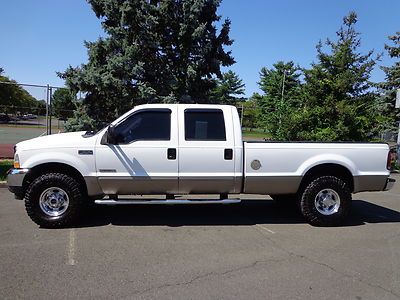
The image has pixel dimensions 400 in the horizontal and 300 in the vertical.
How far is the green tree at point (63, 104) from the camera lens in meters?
13.7

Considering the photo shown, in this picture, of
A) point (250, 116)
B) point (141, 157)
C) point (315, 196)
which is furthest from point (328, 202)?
point (250, 116)

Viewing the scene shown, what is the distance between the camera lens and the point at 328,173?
7086mm

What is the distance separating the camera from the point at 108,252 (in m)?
5.23

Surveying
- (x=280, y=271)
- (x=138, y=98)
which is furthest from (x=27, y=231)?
(x=138, y=98)

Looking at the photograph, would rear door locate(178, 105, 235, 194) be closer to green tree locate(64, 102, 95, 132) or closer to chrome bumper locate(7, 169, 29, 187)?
chrome bumper locate(7, 169, 29, 187)

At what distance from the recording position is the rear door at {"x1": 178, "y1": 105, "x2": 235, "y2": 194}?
21.3 ft

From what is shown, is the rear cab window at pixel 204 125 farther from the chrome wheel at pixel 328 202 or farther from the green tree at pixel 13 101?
the green tree at pixel 13 101

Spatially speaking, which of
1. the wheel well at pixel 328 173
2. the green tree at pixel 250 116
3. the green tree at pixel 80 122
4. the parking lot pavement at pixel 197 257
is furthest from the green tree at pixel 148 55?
the wheel well at pixel 328 173

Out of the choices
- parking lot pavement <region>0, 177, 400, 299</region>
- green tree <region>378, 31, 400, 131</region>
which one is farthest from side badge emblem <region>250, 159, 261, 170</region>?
green tree <region>378, 31, 400, 131</region>

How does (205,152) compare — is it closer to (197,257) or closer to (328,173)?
(197,257)

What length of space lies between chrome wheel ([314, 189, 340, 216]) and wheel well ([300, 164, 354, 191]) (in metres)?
0.32

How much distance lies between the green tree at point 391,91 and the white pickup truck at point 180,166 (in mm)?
17605

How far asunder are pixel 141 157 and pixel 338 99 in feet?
39.2

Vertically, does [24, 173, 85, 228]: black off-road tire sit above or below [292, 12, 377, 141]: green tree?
below
